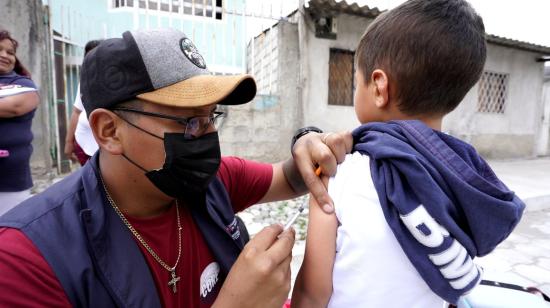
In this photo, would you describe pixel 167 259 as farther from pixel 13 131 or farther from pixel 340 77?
pixel 340 77

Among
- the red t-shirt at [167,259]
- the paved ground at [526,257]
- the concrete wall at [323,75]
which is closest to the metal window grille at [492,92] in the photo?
the concrete wall at [323,75]

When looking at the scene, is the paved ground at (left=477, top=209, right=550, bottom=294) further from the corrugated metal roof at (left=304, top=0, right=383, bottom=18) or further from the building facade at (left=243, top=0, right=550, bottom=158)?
the corrugated metal roof at (left=304, top=0, right=383, bottom=18)

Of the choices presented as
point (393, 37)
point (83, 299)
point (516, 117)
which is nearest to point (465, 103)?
point (516, 117)

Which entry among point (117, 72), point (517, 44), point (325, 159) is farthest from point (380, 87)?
point (517, 44)

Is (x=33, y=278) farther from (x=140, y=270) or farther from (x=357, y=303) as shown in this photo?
(x=357, y=303)

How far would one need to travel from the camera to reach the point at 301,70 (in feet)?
19.7

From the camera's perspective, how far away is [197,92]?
1.04 m

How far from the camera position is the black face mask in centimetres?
108

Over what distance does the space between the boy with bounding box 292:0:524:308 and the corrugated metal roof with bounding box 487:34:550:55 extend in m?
7.88

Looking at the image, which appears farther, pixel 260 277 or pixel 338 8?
pixel 338 8

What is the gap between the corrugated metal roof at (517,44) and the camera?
754 cm

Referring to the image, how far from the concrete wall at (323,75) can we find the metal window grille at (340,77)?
0.37 feet

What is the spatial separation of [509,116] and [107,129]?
396 inches

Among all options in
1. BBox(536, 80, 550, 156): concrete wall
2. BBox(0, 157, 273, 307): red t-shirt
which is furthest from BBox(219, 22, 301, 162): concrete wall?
BBox(536, 80, 550, 156): concrete wall
